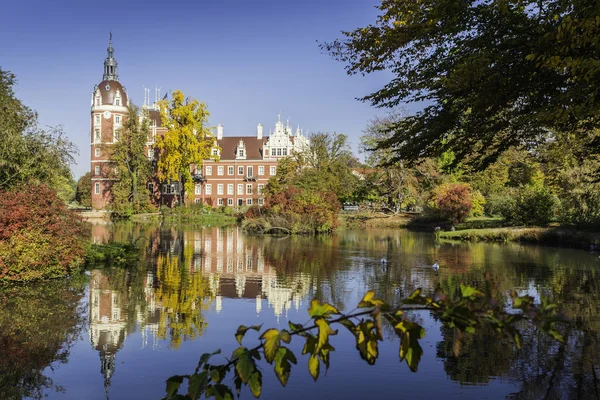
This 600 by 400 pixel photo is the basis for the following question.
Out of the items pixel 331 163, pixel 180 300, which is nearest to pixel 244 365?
pixel 180 300

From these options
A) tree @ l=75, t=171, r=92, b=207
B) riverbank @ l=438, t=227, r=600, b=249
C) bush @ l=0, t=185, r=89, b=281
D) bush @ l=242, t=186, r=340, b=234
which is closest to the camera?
bush @ l=0, t=185, r=89, b=281

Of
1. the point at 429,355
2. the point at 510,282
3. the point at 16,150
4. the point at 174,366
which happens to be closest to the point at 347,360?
the point at 429,355

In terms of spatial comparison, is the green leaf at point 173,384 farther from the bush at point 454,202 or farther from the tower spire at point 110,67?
the tower spire at point 110,67

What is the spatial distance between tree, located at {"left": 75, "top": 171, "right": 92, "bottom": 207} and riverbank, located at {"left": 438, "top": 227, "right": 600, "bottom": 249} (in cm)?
6009

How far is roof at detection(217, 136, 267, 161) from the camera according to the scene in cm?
7344

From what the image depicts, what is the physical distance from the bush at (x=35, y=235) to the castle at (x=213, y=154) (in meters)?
52.4

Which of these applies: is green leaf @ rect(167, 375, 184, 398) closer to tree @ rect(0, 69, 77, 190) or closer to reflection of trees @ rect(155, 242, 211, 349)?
reflection of trees @ rect(155, 242, 211, 349)

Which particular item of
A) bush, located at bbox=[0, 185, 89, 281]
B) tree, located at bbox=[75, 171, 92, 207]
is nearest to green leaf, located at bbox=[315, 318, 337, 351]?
bush, located at bbox=[0, 185, 89, 281]

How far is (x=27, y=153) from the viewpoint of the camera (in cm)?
1789

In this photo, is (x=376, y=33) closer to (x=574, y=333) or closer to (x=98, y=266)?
(x=574, y=333)

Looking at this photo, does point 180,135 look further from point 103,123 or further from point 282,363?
point 282,363

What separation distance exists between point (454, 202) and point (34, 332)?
3360 centimetres

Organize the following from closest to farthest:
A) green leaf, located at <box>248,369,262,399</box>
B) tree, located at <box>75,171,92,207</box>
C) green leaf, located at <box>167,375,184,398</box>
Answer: green leaf, located at <box>248,369,262,399</box>
green leaf, located at <box>167,375,184,398</box>
tree, located at <box>75,171,92,207</box>

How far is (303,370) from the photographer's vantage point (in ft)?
24.7
